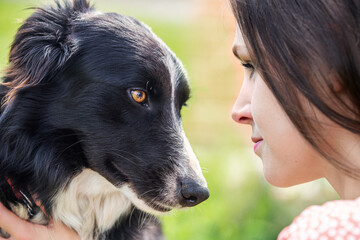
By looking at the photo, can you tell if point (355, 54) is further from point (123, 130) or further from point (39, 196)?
point (39, 196)

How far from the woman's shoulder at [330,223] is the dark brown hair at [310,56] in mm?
495

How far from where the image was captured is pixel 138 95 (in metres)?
2.27

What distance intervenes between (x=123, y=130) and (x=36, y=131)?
44cm

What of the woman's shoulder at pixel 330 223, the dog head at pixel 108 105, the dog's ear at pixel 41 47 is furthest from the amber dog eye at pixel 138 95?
the woman's shoulder at pixel 330 223

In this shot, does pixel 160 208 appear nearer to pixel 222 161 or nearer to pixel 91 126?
pixel 91 126

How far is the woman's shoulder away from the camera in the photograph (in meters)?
0.87

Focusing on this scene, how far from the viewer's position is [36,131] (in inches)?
90.9

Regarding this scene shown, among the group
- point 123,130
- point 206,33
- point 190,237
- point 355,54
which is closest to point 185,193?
point 123,130

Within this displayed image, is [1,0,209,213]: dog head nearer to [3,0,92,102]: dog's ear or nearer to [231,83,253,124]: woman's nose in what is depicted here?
[3,0,92,102]: dog's ear

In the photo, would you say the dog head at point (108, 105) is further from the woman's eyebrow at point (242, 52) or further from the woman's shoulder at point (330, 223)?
the woman's shoulder at point (330, 223)

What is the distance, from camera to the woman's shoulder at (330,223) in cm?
87

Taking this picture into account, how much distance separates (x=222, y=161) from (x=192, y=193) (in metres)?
3.11

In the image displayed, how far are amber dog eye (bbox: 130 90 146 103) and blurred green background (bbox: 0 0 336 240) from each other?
1.86 ft

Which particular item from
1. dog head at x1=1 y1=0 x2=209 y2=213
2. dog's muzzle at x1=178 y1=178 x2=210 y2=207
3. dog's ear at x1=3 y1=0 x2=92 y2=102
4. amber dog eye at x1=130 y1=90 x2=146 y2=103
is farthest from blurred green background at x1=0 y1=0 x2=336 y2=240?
dog's muzzle at x1=178 y1=178 x2=210 y2=207
